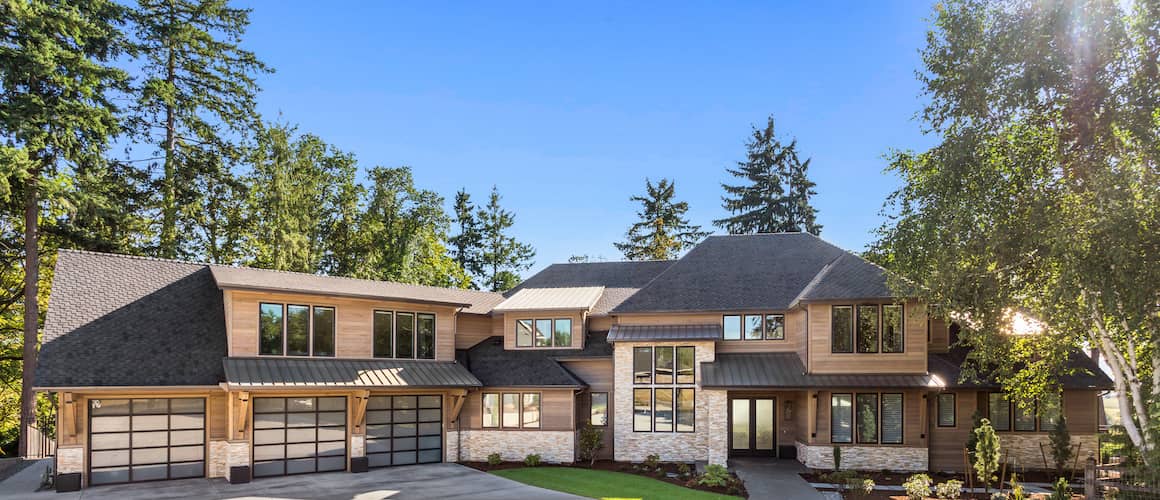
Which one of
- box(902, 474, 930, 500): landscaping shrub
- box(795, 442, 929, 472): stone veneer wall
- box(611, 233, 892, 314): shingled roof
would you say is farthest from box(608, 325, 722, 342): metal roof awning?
box(902, 474, 930, 500): landscaping shrub

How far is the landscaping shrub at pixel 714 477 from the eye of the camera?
1758cm

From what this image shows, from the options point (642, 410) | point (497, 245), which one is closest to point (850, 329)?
point (642, 410)

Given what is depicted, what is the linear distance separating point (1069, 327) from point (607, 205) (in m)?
32.3

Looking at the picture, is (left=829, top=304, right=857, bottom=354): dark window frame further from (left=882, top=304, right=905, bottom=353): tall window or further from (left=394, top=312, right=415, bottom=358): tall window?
(left=394, top=312, right=415, bottom=358): tall window

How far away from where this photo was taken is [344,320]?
20.4 metres

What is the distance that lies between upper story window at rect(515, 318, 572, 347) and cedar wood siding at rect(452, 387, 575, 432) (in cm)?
251

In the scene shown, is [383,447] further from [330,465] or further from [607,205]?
[607,205]

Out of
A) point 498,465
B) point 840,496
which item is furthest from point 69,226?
point 840,496

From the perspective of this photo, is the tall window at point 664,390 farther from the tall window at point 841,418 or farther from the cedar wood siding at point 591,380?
the tall window at point 841,418

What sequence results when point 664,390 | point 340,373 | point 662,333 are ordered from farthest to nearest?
point 662,333, point 664,390, point 340,373

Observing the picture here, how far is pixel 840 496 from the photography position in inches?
650

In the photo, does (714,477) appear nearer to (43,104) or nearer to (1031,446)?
(1031,446)

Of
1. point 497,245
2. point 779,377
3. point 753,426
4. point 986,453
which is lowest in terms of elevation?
point 753,426

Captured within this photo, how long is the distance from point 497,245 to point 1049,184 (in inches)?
1332
